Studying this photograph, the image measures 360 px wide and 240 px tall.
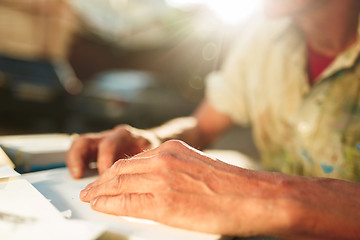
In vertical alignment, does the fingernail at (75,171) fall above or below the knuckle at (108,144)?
below

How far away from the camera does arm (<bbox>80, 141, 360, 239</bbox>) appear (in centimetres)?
43

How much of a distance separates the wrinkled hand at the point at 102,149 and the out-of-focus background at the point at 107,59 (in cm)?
99

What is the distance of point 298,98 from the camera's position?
110cm

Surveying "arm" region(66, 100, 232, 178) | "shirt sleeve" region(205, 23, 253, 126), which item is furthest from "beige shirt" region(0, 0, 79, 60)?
"arm" region(66, 100, 232, 178)

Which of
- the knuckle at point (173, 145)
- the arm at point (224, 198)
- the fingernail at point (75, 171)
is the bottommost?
the arm at point (224, 198)

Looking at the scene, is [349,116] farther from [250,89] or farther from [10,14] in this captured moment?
[10,14]

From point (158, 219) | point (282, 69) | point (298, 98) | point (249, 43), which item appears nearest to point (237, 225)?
point (158, 219)

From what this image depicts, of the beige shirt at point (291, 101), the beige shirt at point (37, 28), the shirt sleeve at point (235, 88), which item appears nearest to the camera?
the beige shirt at point (291, 101)

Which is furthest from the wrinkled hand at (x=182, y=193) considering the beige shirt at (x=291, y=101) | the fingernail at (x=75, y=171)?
the beige shirt at (x=291, y=101)

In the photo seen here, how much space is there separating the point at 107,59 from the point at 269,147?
647 centimetres

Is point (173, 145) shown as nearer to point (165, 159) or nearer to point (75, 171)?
point (165, 159)

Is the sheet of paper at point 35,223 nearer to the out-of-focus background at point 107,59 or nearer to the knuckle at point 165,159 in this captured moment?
the knuckle at point 165,159

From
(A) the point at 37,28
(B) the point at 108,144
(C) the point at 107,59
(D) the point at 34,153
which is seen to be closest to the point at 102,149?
(B) the point at 108,144

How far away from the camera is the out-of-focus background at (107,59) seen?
3.24 metres
